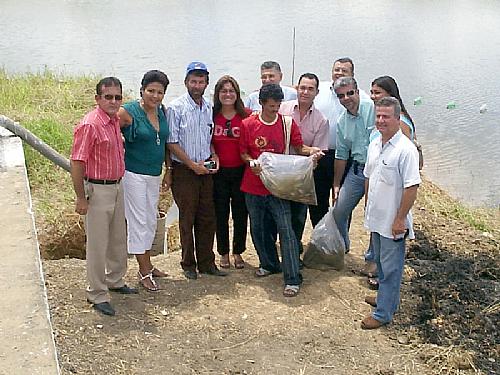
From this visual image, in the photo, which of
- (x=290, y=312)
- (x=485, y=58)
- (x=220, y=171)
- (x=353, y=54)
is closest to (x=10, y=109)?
(x=220, y=171)

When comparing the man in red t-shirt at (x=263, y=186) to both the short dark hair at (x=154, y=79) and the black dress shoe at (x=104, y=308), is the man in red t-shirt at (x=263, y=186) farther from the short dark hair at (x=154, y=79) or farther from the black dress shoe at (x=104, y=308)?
the black dress shoe at (x=104, y=308)

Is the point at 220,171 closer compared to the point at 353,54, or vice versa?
the point at 220,171

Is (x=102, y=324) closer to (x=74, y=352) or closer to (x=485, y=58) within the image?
(x=74, y=352)

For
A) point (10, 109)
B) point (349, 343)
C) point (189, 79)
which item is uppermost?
point (189, 79)

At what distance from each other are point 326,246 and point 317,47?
12.6 metres

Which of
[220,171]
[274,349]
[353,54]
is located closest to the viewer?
[274,349]

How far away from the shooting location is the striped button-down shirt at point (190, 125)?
4.79 metres

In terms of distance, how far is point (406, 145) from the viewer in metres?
4.15

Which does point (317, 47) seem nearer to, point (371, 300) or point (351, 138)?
point (351, 138)

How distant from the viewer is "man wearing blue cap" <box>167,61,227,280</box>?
15.7 feet

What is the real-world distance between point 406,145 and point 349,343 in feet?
4.26

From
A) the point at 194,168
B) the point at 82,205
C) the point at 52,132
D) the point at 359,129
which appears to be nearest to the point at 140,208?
the point at 194,168

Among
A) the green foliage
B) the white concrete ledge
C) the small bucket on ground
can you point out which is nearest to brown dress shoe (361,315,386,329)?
the white concrete ledge

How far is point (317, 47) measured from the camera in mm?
17219
